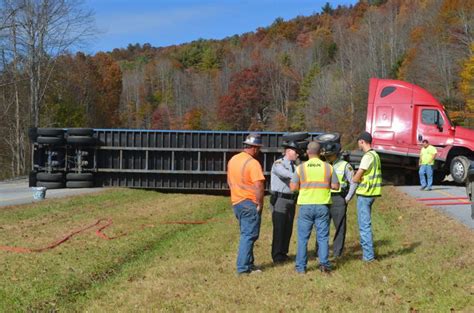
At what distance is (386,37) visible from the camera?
8512 cm

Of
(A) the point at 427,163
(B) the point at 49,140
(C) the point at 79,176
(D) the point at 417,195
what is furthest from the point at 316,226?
(B) the point at 49,140

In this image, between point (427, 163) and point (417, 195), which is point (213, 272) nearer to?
point (417, 195)

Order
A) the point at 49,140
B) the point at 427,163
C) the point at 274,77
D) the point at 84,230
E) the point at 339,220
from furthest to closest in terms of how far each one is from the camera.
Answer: the point at 274,77 < the point at 49,140 < the point at 427,163 < the point at 84,230 < the point at 339,220

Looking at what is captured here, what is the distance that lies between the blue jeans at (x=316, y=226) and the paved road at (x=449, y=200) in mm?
4989

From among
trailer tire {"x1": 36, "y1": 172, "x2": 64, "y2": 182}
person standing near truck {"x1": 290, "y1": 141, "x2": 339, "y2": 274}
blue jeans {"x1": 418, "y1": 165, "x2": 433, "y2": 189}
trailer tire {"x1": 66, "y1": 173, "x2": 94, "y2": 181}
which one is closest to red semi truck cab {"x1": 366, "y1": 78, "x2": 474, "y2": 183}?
blue jeans {"x1": 418, "y1": 165, "x2": 433, "y2": 189}

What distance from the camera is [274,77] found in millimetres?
102500

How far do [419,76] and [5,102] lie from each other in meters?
37.2

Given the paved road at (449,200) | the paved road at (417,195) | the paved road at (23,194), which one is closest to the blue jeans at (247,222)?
the paved road at (449,200)

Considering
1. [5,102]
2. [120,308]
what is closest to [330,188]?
[120,308]

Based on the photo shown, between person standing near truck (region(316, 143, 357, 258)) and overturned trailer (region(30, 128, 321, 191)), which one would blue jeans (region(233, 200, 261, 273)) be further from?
overturned trailer (region(30, 128, 321, 191))

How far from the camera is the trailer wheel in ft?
69.5

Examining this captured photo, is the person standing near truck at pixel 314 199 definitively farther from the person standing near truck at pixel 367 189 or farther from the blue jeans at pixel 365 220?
the blue jeans at pixel 365 220

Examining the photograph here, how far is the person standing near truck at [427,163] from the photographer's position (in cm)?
2000

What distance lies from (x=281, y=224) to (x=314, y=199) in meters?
1.15
